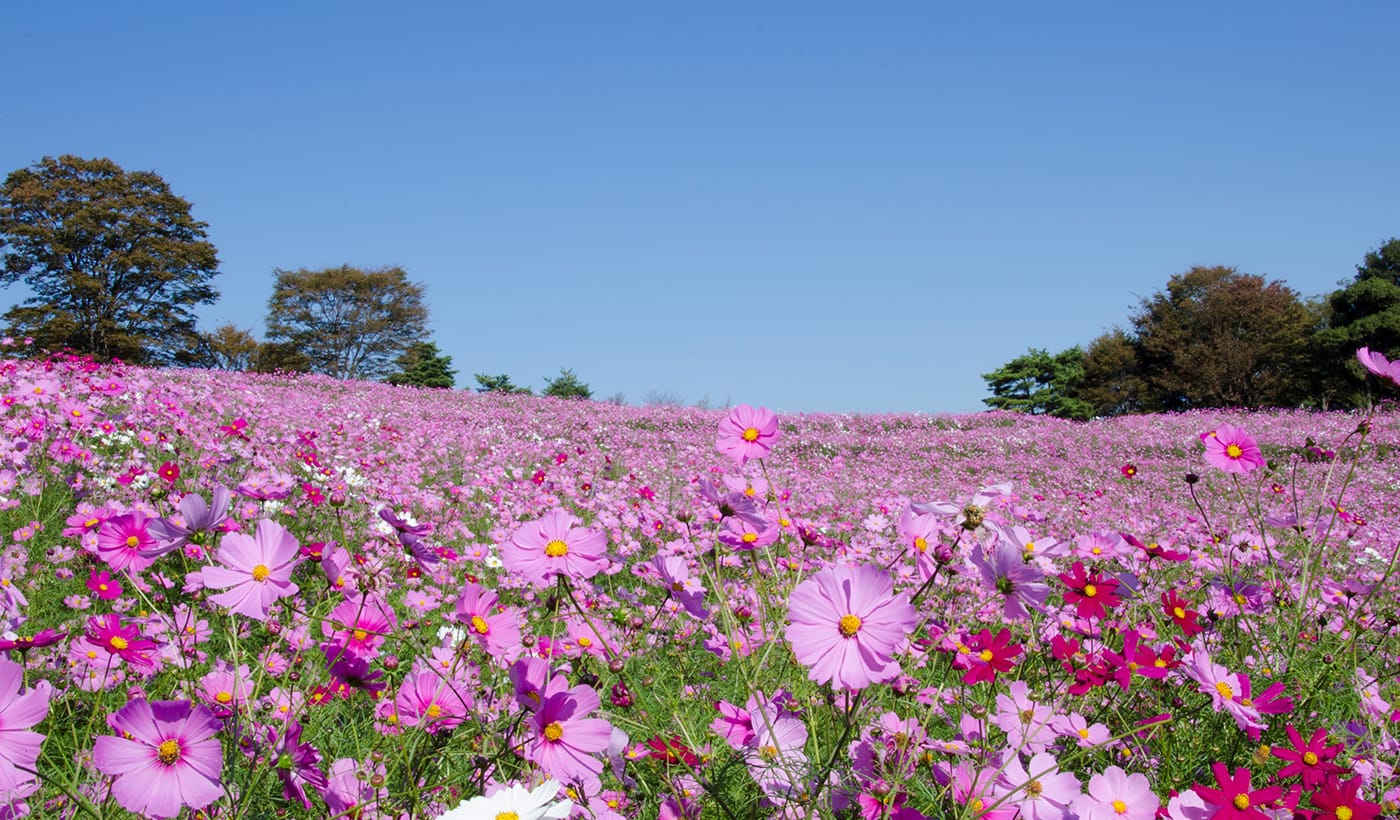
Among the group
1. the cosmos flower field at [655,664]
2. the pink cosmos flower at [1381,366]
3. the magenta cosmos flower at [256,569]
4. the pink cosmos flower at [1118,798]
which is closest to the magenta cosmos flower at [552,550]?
the cosmos flower field at [655,664]

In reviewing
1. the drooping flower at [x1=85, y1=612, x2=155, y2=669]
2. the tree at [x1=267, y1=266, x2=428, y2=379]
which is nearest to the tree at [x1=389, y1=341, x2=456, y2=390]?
the tree at [x1=267, y1=266, x2=428, y2=379]

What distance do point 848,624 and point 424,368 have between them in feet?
111

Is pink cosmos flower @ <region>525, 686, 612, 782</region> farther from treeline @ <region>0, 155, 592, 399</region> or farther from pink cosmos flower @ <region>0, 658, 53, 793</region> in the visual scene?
treeline @ <region>0, 155, 592, 399</region>

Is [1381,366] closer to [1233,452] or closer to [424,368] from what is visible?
[1233,452]

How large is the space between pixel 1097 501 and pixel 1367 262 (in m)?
25.3

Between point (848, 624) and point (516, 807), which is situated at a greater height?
point (848, 624)

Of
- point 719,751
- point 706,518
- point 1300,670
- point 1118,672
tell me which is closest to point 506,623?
point 719,751

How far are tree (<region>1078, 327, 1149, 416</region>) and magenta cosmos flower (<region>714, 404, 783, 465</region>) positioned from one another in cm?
2939

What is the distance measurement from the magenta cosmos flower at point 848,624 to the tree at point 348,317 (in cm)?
3674

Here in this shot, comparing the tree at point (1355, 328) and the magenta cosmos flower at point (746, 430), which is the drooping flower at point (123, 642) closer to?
the magenta cosmos flower at point (746, 430)

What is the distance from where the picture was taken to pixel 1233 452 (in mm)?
1747

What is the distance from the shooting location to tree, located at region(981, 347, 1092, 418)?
27.2 meters

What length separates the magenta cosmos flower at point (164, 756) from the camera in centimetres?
84

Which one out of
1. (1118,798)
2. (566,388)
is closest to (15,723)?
(1118,798)
